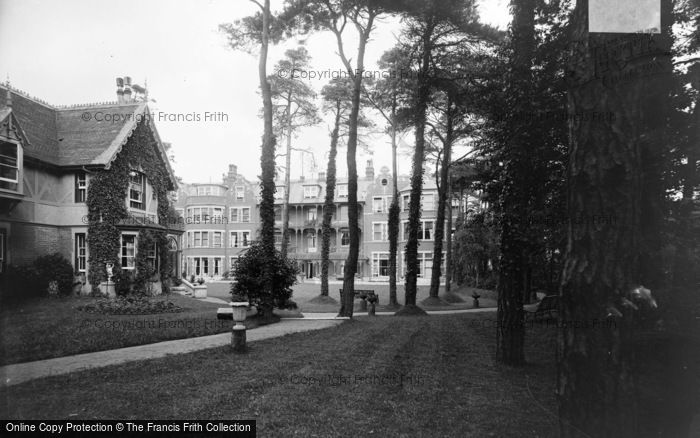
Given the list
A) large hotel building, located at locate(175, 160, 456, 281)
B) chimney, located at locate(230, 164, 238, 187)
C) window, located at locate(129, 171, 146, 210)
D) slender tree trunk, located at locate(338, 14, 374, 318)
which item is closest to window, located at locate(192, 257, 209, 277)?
large hotel building, located at locate(175, 160, 456, 281)

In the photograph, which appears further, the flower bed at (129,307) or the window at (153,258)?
the window at (153,258)

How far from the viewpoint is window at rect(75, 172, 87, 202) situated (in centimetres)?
1888

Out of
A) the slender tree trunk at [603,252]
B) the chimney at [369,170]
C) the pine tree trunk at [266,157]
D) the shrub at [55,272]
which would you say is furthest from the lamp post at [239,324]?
the chimney at [369,170]

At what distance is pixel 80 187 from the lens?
1892 cm

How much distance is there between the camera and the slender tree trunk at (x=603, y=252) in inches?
134

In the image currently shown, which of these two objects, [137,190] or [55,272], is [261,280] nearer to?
[55,272]

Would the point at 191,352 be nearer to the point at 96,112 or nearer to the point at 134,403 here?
the point at 134,403

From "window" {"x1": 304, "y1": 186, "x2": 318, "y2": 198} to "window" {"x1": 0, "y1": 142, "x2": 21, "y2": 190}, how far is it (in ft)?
117

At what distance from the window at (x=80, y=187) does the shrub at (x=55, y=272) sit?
9.29 ft

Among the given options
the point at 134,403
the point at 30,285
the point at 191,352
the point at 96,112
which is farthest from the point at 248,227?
the point at 134,403

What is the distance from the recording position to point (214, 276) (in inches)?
1934

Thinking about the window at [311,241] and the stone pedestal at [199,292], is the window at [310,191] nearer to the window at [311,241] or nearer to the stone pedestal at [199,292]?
the window at [311,241]

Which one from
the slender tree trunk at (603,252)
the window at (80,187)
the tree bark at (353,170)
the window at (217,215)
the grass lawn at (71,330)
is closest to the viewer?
the slender tree trunk at (603,252)

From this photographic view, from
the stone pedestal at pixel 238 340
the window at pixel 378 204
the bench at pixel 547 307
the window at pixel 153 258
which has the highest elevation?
the window at pixel 378 204
